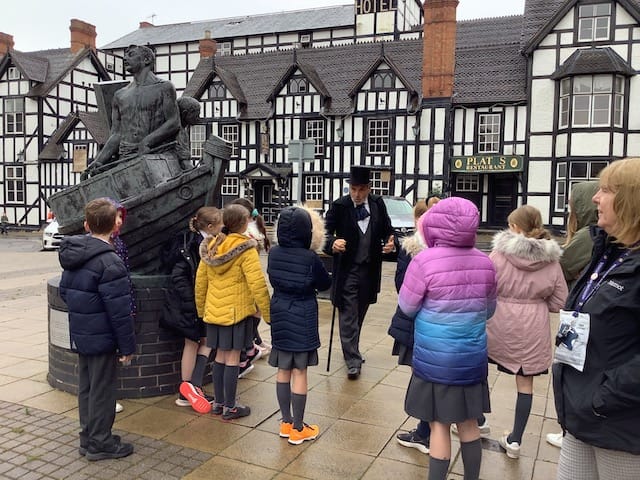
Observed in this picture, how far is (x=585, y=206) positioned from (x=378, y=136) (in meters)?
23.5

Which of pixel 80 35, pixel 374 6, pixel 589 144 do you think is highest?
pixel 374 6

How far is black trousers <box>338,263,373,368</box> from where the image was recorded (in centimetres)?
569

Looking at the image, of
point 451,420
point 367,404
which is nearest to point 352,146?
point 367,404

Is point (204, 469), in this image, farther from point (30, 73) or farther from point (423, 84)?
point (30, 73)

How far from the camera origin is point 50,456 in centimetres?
382

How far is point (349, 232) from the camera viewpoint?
5.66 m

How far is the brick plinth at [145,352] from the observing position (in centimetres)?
491

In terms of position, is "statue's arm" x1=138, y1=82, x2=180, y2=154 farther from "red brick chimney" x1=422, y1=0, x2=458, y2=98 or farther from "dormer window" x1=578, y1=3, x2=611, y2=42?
"dormer window" x1=578, y1=3, x2=611, y2=42

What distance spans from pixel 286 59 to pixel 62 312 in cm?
2925

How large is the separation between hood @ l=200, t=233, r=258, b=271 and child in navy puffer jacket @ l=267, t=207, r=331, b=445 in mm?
302

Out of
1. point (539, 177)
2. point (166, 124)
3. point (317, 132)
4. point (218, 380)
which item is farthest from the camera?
point (317, 132)

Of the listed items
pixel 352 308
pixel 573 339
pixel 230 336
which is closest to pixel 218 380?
pixel 230 336

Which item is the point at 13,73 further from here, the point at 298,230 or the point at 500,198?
the point at 298,230

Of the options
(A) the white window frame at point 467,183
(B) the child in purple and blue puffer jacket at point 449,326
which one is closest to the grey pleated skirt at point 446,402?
(B) the child in purple and blue puffer jacket at point 449,326
